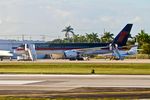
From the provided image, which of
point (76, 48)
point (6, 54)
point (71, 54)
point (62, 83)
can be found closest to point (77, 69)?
point (62, 83)

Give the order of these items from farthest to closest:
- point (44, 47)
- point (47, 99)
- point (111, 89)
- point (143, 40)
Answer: point (143, 40) < point (44, 47) < point (111, 89) < point (47, 99)

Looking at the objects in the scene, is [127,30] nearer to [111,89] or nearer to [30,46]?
[30,46]

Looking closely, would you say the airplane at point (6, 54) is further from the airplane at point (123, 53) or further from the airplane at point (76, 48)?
the airplane at point (123, 53)

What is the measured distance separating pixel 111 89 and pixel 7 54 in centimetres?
9719

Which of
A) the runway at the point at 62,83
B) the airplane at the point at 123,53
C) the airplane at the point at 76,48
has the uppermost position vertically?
the airplane at the point at 76,48

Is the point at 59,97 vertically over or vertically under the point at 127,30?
under

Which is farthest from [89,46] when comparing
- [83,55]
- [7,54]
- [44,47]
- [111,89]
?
[111,89]

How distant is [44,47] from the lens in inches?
4596

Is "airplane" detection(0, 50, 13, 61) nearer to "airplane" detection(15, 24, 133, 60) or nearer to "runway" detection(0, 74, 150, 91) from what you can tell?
"airplane" detection(15, 24, 133, 60)

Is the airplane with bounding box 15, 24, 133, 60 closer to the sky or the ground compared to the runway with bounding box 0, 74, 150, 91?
closer to the sky

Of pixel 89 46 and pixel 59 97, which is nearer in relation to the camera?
pixel 59 97

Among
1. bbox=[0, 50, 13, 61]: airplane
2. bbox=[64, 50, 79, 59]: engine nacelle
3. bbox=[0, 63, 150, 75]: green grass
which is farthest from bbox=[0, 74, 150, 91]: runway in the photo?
bbox=[0, 50, 13, 61]: airplane

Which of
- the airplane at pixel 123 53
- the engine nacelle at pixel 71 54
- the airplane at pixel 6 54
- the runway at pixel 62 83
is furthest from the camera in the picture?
the airplane at pixel 6 54

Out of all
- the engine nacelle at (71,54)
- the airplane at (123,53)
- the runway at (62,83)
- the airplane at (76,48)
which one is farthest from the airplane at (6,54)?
the runway at (62,83)
